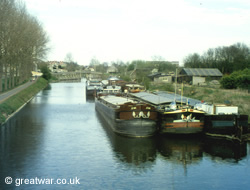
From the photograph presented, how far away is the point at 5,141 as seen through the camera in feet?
86.7

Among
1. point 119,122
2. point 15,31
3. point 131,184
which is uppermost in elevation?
point 15,31

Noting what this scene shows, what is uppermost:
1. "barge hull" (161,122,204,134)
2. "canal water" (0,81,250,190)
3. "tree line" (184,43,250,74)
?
"tree line" (184,43,250,74)

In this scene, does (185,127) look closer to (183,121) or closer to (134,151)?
(183,121)

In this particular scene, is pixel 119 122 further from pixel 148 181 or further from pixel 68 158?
pixel 148 181

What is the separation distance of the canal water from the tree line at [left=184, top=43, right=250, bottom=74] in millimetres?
65454

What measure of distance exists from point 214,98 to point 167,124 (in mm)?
19252

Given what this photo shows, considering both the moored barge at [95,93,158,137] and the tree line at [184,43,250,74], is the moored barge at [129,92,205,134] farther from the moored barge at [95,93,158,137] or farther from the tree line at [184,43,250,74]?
the tree line at [184,43,250,74]

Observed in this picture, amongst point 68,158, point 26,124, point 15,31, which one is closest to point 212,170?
point 68,158

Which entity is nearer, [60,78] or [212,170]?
[212,170]

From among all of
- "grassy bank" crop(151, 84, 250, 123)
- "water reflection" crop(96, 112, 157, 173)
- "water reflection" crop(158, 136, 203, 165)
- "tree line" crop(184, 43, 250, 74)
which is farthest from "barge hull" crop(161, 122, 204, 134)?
"tree line" crop(184, 43, 250, 74)

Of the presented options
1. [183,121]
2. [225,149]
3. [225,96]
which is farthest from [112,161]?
[225,96]

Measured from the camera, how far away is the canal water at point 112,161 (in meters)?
17.4

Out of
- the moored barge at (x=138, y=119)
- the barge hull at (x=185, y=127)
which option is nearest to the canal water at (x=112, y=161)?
the moored barge at (x=138, y=119)

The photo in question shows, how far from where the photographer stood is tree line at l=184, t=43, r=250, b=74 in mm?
93500
